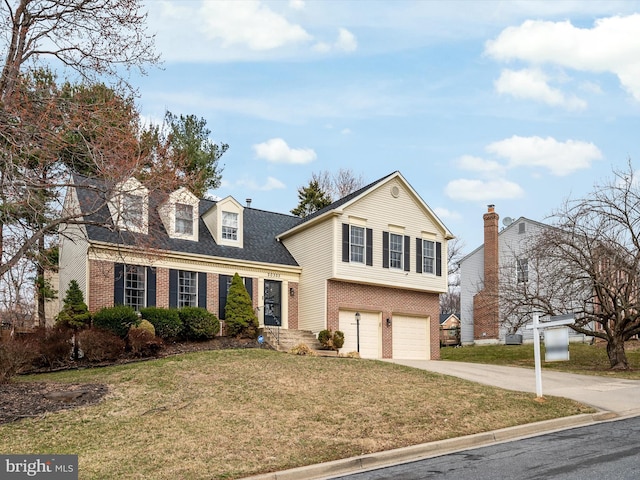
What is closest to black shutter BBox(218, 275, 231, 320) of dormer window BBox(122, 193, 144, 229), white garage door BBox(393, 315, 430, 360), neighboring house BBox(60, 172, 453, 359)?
neighboring house BBox(60, 172, 453, 359)

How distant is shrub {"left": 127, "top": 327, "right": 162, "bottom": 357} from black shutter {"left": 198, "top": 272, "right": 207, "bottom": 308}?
3460 millimetres

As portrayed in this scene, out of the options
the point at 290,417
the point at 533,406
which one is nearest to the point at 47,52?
the point at 290,417

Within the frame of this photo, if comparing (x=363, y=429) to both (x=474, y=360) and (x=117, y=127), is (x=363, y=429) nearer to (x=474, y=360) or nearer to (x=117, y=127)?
(x=117, y=127)

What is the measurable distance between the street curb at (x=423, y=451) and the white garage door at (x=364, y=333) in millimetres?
13986

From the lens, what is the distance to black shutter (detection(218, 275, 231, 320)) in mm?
25659

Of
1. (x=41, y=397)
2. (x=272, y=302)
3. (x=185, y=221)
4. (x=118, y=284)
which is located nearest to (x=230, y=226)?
(x=185, y=221)

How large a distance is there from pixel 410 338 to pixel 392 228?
4817 millimetres

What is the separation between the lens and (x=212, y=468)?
9930 mm

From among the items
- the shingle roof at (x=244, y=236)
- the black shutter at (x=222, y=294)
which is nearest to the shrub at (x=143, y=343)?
the shingle roof at (x=244, y=236)

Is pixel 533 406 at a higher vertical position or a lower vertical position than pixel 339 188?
lower

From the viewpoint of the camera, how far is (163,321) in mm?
23094

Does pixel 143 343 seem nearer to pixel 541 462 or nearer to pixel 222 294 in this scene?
pixel 222 294

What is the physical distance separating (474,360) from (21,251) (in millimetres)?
22250

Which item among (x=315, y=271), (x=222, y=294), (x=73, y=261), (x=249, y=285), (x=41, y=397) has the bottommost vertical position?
(x=41, y=397)
